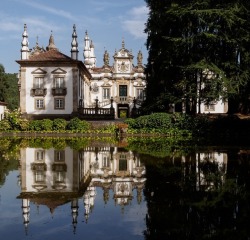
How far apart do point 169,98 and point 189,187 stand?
800 inches

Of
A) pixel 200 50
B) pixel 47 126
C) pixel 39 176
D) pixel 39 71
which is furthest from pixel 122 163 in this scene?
pixel 39 71

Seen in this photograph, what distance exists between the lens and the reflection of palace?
798 cm

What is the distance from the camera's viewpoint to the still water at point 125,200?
589 centimetres

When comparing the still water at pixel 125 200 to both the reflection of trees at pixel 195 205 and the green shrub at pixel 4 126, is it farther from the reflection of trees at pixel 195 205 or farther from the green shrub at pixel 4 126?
the green shrub at pixel 4 126

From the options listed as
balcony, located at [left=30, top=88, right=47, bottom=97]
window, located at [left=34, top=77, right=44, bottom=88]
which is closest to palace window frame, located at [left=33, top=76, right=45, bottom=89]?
window, located at [left=34, top=77, right=44, bottom=88]

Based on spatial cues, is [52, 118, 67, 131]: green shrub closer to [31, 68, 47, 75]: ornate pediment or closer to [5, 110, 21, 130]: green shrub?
A: [5, 110, 21, 130]: green shrub

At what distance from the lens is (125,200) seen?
26.3ft

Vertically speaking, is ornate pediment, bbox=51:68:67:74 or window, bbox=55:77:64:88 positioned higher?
ornate pediment, bbox=51:68:67:74

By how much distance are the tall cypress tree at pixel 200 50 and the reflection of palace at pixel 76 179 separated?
13.4 meters

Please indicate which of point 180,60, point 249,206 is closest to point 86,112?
point 180,60

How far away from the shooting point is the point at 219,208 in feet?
23.1

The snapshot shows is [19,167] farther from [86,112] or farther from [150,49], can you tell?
[86,112]

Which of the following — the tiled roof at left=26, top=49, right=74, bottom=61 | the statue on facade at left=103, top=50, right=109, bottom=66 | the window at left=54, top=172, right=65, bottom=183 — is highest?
the statue on facade at left=103, top=50, right=109, bottom=66

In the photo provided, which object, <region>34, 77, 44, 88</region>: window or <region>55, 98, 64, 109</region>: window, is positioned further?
<region>34, 77, 44, 88</region>: window
